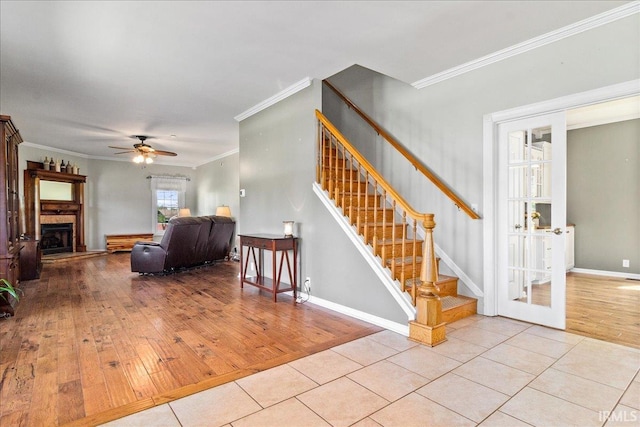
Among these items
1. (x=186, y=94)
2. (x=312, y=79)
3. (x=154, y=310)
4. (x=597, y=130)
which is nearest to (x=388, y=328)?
(x=154, y=310)

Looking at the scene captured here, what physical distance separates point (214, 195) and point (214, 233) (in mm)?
3448

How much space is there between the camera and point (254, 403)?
1921mm

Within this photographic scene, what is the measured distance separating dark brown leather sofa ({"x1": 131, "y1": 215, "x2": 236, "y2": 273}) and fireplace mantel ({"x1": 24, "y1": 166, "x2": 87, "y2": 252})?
332 cm

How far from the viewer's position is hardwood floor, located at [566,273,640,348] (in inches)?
117

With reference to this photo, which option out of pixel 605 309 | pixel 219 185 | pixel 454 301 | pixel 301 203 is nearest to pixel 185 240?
pixel 301 203

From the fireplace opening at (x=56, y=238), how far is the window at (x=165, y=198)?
2.11 metres

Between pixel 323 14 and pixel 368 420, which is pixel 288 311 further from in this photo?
pixel 323 14

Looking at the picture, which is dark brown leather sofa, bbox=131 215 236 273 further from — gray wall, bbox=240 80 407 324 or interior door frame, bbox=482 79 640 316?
interior door frame, bbox=482 79 640 316

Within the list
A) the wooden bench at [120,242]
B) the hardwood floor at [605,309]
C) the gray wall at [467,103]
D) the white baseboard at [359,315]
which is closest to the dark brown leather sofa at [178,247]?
the white baseboard at [359,315]

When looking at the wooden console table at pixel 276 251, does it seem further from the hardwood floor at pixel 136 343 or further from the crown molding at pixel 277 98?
the crown molding at pixel 277 98

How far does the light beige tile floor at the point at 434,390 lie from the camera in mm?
1778

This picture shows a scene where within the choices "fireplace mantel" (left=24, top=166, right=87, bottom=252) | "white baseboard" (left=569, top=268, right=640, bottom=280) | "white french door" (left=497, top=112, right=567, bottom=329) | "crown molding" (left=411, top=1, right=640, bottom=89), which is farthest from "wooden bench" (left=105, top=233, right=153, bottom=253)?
"white baseboard" (left=569, top=268, right=640, bottom=280)

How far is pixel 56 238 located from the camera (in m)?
8.55

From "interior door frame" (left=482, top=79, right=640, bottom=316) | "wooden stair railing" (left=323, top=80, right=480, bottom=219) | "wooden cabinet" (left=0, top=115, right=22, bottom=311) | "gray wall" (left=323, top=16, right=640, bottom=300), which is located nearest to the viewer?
"gray wall" (left=323, top=16, right=640, bottom=300)
